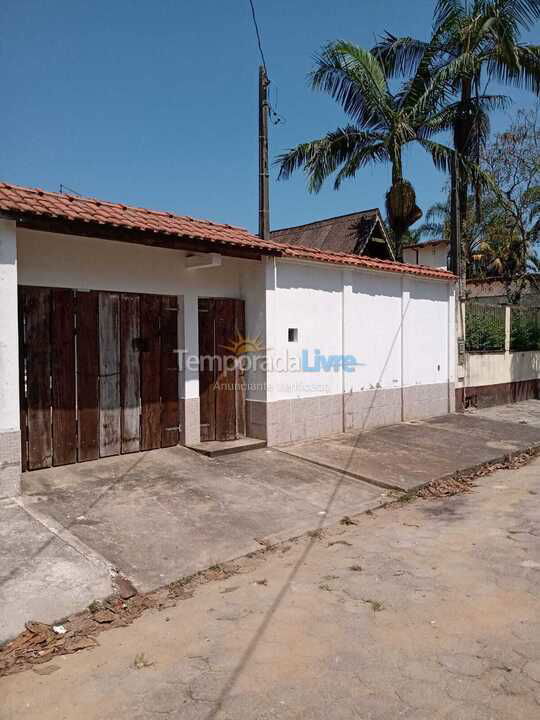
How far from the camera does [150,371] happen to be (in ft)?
24.7

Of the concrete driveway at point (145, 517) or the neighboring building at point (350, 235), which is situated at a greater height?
the neighboring building at point (350, 235)

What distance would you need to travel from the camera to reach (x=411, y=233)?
30.3 metres

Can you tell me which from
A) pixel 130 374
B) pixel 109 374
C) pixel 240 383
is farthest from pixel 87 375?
pixel 240 383

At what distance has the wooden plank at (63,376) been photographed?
659cm

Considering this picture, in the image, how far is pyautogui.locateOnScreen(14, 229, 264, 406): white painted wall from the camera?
6.45 meters

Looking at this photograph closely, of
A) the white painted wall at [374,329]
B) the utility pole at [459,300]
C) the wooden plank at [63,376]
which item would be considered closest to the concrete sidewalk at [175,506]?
the wooden plank at [63,376]

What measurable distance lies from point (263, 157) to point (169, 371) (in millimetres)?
5511

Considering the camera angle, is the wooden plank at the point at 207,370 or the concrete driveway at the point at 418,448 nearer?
the concrete driveway at the point at 418,448

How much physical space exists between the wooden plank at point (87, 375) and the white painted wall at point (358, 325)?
2.62 metres

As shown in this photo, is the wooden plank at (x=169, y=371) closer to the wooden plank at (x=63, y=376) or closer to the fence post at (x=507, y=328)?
the wooden plank at (x=63, y=376)

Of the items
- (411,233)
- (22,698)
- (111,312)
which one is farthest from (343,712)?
(411,233)

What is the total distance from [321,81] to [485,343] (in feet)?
26.0

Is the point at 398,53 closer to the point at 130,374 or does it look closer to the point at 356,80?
the point at 356,80

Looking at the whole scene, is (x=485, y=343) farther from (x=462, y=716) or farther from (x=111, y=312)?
(x=462, y=716)
